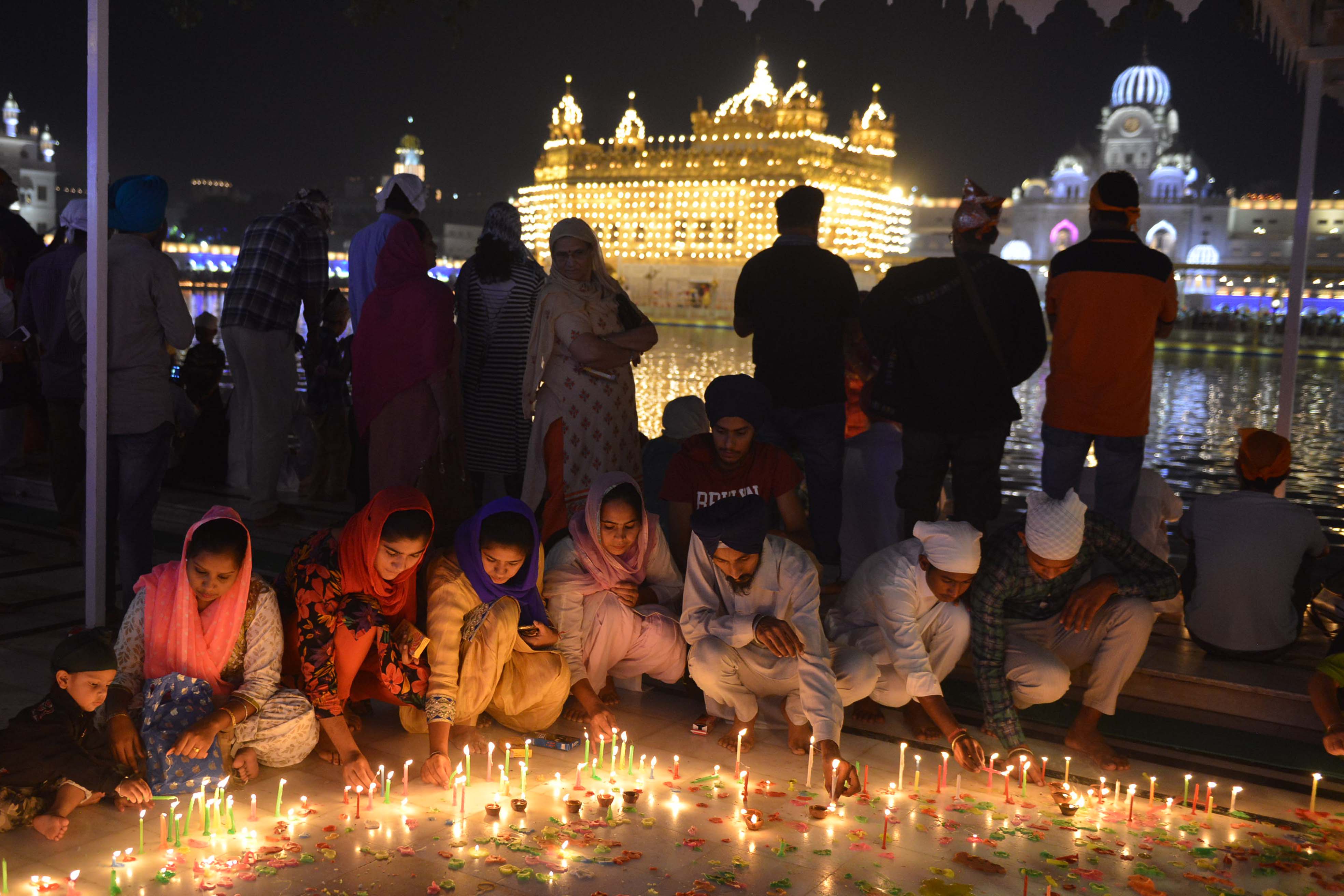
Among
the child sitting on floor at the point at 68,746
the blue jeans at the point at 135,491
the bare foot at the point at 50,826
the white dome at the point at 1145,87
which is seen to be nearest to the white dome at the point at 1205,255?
the white dome at the point at 1145,87

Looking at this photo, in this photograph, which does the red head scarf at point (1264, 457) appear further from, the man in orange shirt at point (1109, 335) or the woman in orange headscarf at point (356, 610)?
the woman in orange headscarf at point (356, 610)

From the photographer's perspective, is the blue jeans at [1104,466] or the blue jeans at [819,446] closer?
the blue jeans at [1104,466]

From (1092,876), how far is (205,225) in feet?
362

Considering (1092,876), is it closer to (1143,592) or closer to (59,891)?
Result: (1143,592)

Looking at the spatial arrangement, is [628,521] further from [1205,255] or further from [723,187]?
[1205,255]

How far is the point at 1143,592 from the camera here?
11.2 ft

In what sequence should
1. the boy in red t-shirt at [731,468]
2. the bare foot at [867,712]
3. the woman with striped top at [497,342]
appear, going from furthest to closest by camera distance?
the woman with striped top at [497,342] < the boy in red t-shirt at [731,468] < the bare foot at [867,712]

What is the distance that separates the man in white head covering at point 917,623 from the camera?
3.23 metres

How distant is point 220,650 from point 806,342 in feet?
7.82

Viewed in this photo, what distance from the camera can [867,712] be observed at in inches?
145

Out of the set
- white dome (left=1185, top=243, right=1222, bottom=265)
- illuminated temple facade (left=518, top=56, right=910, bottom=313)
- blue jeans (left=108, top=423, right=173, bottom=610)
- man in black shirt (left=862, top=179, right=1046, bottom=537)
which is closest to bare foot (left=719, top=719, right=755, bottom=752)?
man in black shirt (left=862, top=179, right=1046, bottom=537)

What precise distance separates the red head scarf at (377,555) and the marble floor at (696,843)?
1.47ft

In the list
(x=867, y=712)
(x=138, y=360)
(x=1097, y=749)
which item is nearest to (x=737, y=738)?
(x=867, y=712)

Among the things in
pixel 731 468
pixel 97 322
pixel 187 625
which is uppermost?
pixel 97 322
